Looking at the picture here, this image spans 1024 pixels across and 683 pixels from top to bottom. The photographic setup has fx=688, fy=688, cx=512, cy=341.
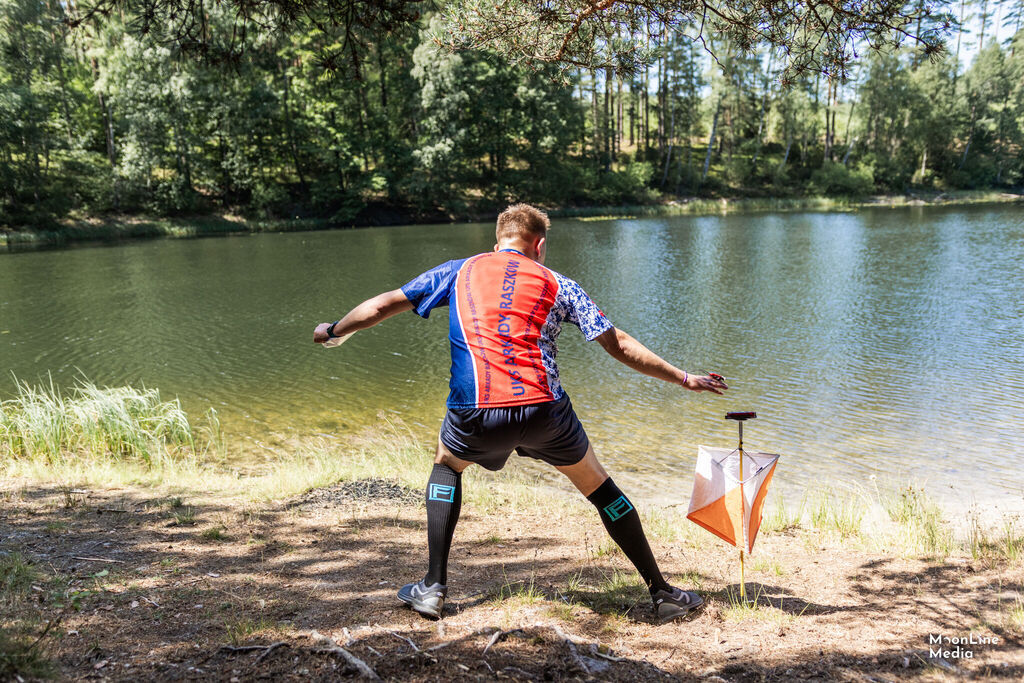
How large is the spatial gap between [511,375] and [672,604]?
1.27m

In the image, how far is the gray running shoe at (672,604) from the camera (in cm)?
300

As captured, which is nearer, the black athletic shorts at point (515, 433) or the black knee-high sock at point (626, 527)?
the black athletic shorts at point (515, 433)

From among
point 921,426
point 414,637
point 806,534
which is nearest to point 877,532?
point 806,534

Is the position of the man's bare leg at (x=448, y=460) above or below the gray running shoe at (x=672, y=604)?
above

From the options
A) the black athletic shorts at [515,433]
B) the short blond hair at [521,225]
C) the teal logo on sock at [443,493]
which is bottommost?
the teal logo on sock at [443,493]

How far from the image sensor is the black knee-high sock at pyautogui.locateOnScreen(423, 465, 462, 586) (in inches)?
116

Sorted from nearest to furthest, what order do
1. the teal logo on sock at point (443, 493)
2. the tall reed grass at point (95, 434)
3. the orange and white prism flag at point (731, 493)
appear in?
the teal logo on sock at point (443, 493) → the orange and white prism flag at point (731, 493) → the tall reed grass at point (95, 434)

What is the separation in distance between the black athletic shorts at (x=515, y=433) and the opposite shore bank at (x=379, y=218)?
1315 inches

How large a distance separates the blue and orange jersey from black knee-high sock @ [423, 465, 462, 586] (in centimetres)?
38

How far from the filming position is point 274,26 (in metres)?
5.36

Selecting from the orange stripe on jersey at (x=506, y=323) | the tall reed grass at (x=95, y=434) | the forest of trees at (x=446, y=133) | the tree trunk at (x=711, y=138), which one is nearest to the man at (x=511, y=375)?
the orange stripe on jersey at (x=506, y=323)

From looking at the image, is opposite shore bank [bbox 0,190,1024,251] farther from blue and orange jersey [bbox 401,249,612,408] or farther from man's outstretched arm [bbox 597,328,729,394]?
man's outstretched arm [bbox 597,328,729,394]

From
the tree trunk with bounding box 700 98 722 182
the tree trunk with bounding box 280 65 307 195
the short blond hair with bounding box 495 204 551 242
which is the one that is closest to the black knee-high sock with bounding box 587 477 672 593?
the short blond hair with bounding box 495 204 551 242

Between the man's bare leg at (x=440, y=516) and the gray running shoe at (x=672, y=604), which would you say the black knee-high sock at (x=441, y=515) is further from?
the gray running shoe at (x=672, y=604)
